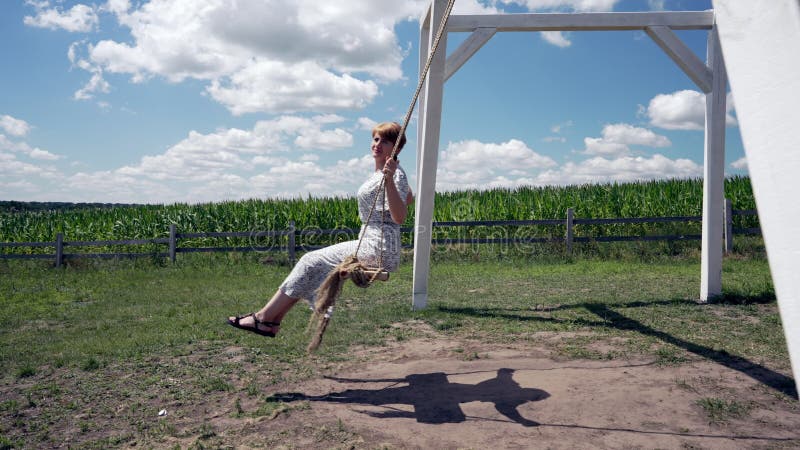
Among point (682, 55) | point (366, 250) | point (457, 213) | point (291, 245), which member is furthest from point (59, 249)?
point (682, 55)

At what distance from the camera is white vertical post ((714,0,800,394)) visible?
133 centimetres

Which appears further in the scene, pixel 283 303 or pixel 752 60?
pixel 283 303

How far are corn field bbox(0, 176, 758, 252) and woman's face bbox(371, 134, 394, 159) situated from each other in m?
11.0

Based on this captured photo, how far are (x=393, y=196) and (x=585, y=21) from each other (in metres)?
4.75

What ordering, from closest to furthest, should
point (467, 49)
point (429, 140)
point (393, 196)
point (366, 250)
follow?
point (393, 196)
point (366, 250)
point (429, 140)
point (467, 49)

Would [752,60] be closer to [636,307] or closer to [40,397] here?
[40,397]

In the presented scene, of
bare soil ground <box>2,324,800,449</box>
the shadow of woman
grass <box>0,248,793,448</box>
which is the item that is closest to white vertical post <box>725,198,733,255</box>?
grass <box>0,248,793,448</box>

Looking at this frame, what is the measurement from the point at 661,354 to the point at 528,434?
237cm

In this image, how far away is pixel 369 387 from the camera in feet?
14.1

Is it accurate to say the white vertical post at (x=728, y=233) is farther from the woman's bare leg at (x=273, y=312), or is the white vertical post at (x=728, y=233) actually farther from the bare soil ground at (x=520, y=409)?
the woman's bare leg at (x=273, y=312)

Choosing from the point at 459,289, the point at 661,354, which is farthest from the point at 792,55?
the point at 459,289

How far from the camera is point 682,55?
720cm

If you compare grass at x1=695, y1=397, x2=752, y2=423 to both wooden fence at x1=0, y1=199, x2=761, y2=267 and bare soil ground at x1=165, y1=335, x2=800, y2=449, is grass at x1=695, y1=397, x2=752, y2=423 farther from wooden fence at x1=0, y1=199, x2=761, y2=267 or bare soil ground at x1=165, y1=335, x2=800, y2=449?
wooden fence at x1=0, y1=199, x2=761, y2=267

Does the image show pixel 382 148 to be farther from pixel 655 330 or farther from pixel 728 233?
pixel 728 233
